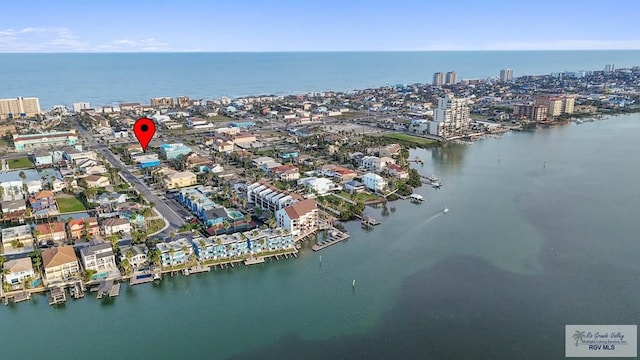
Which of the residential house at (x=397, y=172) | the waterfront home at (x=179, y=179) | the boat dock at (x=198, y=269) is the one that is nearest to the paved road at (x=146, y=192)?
the waterfront home at (x=179, y=179)

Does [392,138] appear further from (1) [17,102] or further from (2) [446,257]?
(1) [17,102]

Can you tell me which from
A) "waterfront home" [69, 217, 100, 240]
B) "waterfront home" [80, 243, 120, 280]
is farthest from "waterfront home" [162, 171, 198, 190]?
"waterfront home" [80, 243, 120, 280]

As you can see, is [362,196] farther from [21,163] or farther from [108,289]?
[21,163]

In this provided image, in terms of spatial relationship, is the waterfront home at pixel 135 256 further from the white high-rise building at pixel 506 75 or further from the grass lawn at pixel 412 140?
the white high-rise building at pixel 506 75

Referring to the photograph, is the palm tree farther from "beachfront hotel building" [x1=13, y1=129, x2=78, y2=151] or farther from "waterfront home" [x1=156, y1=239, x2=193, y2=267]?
"beachfront hotel building" [x1=13, y1=129, x2=78, y2=151]

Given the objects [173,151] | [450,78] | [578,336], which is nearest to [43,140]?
[173,151]
